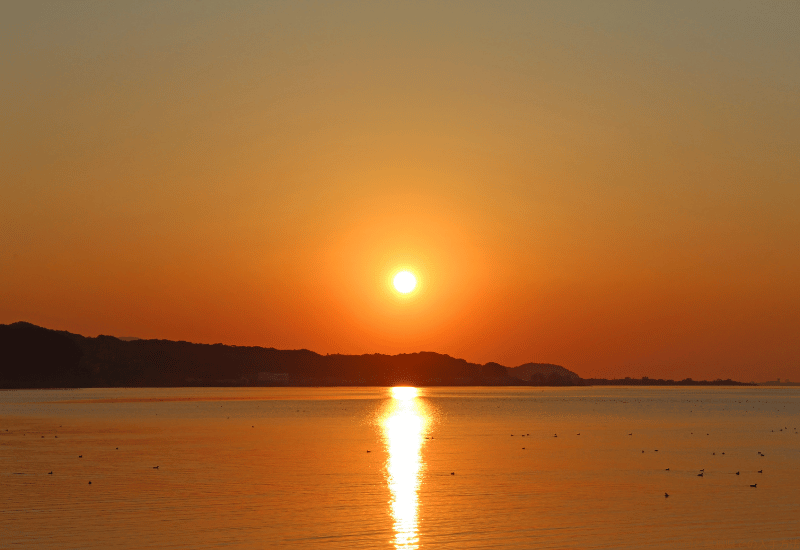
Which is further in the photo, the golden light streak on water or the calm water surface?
the golden light streak on water

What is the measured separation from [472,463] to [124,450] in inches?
900

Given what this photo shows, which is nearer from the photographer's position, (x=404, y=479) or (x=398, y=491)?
(x=398, y=491)

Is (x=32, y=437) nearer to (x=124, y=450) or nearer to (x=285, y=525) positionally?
(x=124, y=450)

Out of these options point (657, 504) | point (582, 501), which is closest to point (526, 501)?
point (582, 501)

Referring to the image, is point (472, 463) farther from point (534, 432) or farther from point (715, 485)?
point (534, 432)

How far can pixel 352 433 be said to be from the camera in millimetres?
75562

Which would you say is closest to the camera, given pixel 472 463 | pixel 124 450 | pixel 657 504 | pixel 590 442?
pixel 657 504

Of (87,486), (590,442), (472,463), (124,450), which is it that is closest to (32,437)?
(124,450)

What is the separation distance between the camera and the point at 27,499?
114 feet

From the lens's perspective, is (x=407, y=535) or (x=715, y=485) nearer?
(x=407, y=535)

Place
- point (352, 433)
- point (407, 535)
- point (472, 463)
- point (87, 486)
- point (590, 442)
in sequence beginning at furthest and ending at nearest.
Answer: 1. point (352, 433)
2. point (590, 442)
3. point (472, 463)
4. point (87, 486)
5. point (407, 535)

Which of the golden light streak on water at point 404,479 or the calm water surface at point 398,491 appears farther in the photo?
the golden light streak on water at point 404,479

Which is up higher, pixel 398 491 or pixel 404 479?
pixel 404 479

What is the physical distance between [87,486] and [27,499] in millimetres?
4054
